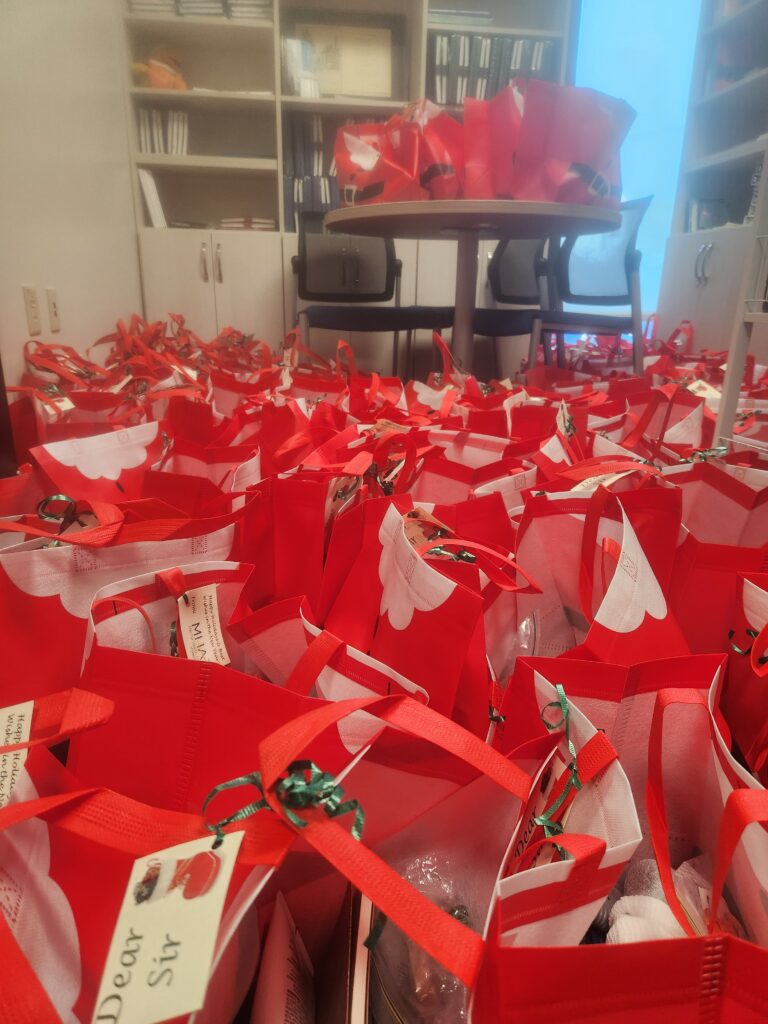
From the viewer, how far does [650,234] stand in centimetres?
348

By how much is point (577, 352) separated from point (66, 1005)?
9.07 ft

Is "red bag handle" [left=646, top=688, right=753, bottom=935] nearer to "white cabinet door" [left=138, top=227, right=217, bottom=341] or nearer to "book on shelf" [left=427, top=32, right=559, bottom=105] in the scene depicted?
"white cabinet door" [left=138, top=227, right=217, bottom=341]

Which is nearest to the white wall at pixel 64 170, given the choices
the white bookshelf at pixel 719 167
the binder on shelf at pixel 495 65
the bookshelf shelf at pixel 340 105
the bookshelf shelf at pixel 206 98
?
the bookshelf shelf at pixel 206 98

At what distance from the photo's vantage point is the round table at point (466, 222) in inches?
56.1

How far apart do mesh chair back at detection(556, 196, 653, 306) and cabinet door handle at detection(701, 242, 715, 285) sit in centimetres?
81

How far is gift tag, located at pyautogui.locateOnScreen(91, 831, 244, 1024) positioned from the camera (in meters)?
0.22

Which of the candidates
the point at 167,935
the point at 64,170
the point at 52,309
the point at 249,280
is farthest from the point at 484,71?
the point at 167,935

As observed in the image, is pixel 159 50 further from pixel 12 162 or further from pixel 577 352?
pixel 577 352

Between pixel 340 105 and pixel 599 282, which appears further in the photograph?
pixel 340 105

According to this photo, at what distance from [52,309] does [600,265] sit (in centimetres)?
204

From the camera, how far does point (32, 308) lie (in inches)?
62.6

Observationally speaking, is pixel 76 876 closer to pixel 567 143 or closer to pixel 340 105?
pixel 567 143

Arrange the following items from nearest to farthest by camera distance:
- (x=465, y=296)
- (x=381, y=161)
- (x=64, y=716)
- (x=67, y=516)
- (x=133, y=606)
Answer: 1. (x=64, y=716)
2. (x=133, y=606)
3. (x=67, y=516)
4. (x=381, y=161)
5. (x=465, y=296)

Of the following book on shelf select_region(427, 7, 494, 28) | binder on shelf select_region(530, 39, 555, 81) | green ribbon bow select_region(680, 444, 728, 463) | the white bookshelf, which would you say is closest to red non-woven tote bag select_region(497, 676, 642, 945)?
green ribbon bow select_region(680, 444, 728, 463)
